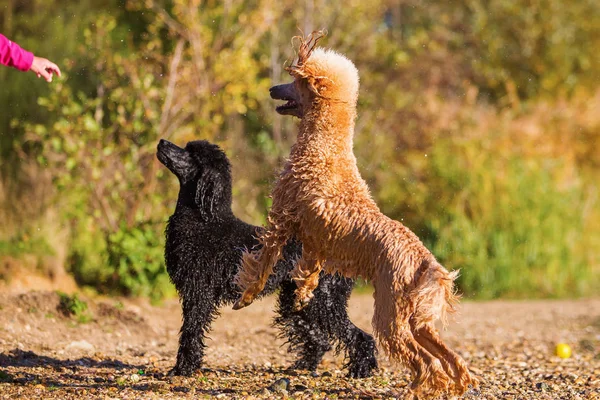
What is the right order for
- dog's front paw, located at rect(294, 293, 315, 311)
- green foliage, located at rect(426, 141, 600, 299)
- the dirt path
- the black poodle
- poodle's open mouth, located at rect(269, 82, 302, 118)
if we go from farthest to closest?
green foliage, located at rect(426, 141, 600, 299) → the black poodle → the dirt path → dog's front paw, located at rect(294, 293, 315, 311) → poodle's open mouth, located at rect(269, 82, 302, 118)

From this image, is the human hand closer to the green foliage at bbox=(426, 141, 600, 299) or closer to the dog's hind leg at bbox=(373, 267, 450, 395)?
the dog's hind leg at bbox=(373, 267, 450, 395)

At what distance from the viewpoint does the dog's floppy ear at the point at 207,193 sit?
5.96 meters

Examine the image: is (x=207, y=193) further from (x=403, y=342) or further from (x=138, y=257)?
(x=138, y=257)

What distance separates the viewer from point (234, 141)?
12.3m

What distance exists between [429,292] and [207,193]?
2241 mm

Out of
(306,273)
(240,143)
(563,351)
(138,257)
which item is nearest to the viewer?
(306,273)

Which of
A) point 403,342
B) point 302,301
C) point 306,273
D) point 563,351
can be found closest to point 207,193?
point 302,301

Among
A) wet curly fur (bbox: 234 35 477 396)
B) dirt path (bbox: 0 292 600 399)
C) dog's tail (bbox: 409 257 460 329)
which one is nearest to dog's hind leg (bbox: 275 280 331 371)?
dirt path (bbox: 0 292 600 399)

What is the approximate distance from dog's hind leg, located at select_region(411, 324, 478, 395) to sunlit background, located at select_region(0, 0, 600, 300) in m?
4.97

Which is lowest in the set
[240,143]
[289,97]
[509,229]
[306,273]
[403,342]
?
[403,342]

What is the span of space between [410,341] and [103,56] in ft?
22.1

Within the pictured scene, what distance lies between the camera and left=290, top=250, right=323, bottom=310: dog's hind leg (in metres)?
4.90

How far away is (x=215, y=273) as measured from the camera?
232 inches

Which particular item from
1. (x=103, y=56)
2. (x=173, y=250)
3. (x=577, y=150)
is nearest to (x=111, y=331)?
(x=173, y=250)
